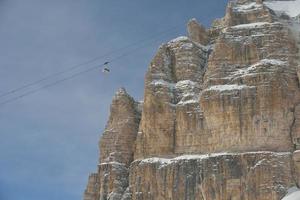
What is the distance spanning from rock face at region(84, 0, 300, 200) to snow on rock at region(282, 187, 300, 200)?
0.74 m

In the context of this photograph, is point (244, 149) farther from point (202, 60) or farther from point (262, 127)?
point (202, 60)

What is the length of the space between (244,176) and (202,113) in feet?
40.9

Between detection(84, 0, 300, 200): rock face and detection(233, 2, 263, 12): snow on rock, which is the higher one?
detection(233, 2, 263, 12): snow on rock

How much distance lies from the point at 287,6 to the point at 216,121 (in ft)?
94.4

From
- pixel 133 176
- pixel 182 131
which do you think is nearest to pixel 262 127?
pixel 182 131

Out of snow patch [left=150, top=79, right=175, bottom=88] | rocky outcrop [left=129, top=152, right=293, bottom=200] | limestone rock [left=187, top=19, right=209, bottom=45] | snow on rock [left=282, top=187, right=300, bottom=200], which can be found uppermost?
limestone rock [left=187, top=19, right=209, bottom=45]

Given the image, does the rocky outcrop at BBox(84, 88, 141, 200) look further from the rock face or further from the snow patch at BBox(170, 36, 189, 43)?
the snow patch at BBox(170, 36, 189, 43)

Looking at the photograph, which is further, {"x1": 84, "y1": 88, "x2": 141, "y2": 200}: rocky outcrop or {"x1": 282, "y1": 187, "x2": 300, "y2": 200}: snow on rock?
{"x1": 84, "y1": 88, "x2": 141, "y2": 200}: rocky outcrop

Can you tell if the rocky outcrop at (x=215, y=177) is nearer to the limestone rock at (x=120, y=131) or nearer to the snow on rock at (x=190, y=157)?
the snow on rock at (x=190, y=157)

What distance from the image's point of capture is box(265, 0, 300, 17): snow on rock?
4377 inches

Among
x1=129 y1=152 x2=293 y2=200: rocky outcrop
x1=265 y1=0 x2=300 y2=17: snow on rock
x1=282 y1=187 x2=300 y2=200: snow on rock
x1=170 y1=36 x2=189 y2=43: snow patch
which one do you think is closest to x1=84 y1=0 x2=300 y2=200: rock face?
x1=129 y1=152 x2=293 y2=200: rocky outcrop

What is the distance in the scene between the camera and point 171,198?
306ft

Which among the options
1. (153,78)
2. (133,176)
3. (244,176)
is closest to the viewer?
(244,176)

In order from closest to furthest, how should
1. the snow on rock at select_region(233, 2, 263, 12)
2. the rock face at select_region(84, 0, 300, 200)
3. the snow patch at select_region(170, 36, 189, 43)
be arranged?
the rock face at select_region(84, 0, 300, 200), the snow on rock at select_region(233, 2, 263, 12), the snow patch at select_region(170, 36, 189, 43)
